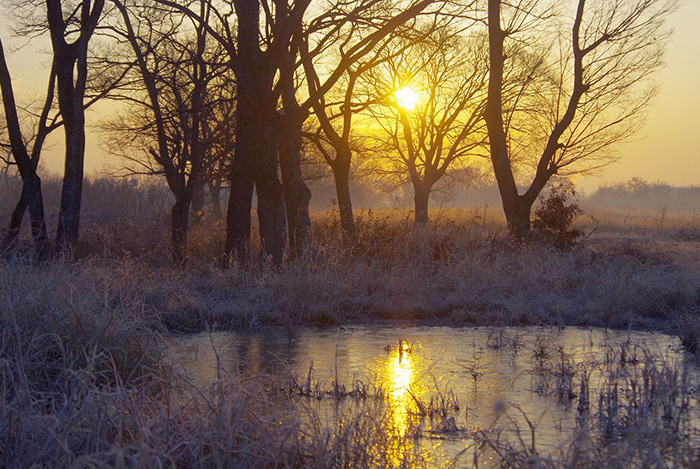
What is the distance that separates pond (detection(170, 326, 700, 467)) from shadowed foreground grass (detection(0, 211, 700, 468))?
4.6 inches

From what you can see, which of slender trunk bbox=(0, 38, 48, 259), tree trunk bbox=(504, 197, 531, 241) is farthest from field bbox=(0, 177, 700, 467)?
tree trunk bbox=(504, 197, 531, 241)

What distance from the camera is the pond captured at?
166 inches

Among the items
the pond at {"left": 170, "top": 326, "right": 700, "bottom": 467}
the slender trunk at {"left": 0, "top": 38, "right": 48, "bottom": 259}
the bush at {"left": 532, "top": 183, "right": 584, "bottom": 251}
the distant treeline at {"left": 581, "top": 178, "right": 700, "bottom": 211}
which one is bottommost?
the pond at {"left": 170, "top": 326, "right": 700, "bottom": 467}

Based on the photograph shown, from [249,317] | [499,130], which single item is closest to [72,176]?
[249,317]

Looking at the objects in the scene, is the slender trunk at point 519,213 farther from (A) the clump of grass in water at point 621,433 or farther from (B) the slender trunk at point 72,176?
(A) the clump of grass in water at point 621,433

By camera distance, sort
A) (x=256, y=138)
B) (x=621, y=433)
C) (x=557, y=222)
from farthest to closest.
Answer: (x=557, y=222), (x=256, y=138), (x=621, y=433)

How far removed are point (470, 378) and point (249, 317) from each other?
3455 mm

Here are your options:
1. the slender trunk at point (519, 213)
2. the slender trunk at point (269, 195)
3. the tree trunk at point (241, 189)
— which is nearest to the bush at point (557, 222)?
the slender trunk at point (519, 213)

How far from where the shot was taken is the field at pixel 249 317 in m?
3.50

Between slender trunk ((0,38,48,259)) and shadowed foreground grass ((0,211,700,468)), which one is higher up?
slender trunk ((0,38,48,259))

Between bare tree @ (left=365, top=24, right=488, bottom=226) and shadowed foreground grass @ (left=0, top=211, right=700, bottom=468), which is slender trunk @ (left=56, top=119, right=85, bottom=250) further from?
bare tree @ (left=365, top=24, right=488, bottom=226)

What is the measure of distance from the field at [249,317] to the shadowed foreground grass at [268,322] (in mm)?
20

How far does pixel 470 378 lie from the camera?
227 inches

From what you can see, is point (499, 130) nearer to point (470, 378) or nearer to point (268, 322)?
point (268, 322)
